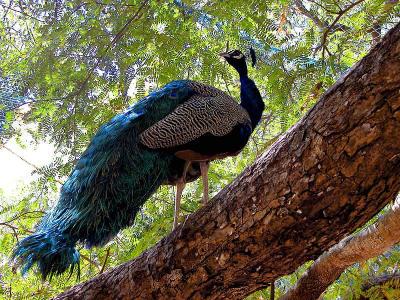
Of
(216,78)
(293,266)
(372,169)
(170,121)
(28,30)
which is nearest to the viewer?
(372,169)

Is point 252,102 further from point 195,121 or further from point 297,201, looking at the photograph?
point 297,201

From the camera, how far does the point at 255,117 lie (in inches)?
98.9

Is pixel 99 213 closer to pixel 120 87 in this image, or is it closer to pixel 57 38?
pixel 120 87

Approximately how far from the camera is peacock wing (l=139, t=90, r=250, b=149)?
196cm

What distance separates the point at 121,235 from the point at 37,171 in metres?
0.62

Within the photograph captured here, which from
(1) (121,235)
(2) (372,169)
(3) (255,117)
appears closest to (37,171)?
(1) (121,235)

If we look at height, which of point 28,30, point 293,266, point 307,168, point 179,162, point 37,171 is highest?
point 28,30

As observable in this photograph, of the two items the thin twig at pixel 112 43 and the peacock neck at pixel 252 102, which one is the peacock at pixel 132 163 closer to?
the peacock neck at pixel 252 102

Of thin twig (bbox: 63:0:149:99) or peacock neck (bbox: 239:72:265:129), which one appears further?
thin twig (bbox: 63:0:149:99)

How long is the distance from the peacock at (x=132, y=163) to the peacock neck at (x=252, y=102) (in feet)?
0.72

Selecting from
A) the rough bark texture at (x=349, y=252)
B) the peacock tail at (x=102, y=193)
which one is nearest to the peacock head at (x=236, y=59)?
the peacock tail at (x=102, y=193)

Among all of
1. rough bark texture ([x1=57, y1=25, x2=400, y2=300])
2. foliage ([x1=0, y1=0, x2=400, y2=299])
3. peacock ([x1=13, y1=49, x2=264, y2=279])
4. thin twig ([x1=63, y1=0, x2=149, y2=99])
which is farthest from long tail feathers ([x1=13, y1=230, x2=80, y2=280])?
thin twig ([x1=63, y1=0, x2=149, y2=99])

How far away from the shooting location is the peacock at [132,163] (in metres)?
1.76

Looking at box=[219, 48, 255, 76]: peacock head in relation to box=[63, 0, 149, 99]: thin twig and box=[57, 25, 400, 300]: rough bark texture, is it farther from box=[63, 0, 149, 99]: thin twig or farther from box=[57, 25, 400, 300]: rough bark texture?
box=[57, 25, 400, 300]: rough bark texture
